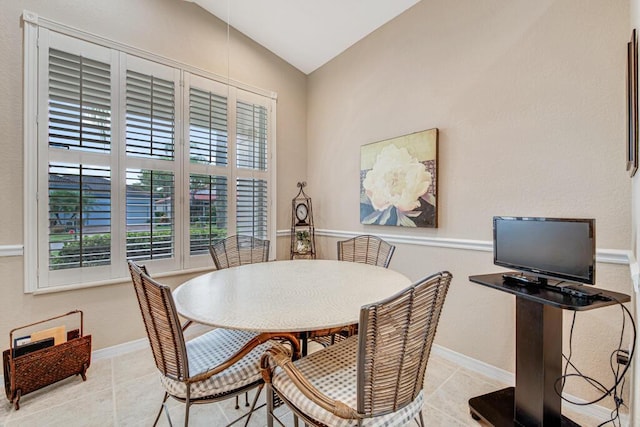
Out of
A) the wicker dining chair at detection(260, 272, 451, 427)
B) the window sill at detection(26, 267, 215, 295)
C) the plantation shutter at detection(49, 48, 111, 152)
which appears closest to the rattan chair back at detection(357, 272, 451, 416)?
the wicker dining chair at detection(260, 272, 451, 427)

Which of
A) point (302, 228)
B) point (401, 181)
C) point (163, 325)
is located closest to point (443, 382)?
point (401, 181)

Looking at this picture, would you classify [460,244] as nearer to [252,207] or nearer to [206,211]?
[252,207]

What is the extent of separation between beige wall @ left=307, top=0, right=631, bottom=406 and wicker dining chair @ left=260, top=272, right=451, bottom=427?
1.37 metres

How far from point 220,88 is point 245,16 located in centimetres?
78

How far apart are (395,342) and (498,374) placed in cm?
172

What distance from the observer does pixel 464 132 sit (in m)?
2.35

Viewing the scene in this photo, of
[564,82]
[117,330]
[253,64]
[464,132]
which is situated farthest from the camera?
[253,64]

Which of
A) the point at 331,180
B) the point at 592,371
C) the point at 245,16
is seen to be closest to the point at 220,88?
the point at 245,16

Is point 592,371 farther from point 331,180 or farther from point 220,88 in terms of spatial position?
point 220,88

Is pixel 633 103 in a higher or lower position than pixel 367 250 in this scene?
higher

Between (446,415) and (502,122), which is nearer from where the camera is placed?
(446,415)

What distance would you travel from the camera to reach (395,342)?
101cm

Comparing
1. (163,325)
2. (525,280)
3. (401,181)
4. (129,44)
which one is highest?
(129,44)

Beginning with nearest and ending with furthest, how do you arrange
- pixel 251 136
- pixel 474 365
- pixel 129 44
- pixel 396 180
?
pixel 474 365 < pixel 129 44 < pixel 396 180 < pixel 251 136
